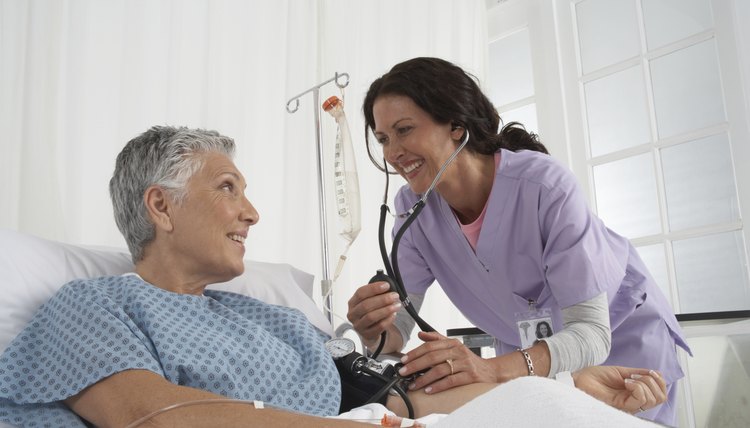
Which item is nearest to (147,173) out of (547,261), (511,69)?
(547,261)

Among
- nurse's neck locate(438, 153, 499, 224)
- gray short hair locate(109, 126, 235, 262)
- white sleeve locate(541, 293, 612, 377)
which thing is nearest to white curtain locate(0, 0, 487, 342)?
gray short hair locate(109, 126, 235, 262)

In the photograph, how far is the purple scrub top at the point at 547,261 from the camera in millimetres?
1494

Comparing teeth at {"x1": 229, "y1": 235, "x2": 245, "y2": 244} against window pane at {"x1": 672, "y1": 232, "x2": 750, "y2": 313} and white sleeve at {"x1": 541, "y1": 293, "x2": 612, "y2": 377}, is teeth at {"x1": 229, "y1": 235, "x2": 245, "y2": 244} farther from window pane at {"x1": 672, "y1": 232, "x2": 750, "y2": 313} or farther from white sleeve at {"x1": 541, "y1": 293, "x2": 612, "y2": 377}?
window pane at {"x1": 672, "y1": 232, "x2": 750, "y2": 313}

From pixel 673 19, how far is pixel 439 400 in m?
2.58

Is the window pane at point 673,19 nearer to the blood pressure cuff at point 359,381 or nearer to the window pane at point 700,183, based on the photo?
the window pane at point 700,183

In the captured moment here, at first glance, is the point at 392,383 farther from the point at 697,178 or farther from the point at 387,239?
the point at 697,178

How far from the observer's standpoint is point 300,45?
284 centimetres

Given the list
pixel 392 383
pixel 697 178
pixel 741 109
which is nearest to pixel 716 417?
pixel 697 178

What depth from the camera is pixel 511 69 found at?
3879 millimetres

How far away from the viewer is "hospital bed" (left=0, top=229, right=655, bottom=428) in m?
0.60

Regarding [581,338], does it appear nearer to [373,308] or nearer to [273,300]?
[373,308]

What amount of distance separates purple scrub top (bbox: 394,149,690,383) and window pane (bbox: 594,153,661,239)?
5.20ft

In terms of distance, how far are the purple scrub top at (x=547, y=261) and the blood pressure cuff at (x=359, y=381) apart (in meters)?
0.43

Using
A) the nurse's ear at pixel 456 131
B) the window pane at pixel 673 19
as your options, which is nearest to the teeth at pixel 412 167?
the nurse's ear at pixel 456 131
